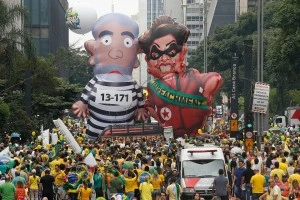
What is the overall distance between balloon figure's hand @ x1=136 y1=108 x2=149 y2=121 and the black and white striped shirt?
22.0 inches

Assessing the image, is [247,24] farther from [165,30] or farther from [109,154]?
[109,154]

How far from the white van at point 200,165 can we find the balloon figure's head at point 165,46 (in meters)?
26.5

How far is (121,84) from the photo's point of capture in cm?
5450

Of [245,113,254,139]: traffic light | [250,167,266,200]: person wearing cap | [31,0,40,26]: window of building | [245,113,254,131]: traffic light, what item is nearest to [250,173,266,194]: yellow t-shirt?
[250,167,266,200]: person wearing cap

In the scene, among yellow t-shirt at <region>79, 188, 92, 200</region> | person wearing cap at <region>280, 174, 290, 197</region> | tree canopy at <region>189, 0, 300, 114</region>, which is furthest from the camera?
tree canopy at <region>189, 0, 300, 114</region>

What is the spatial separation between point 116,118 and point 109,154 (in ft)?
71.6

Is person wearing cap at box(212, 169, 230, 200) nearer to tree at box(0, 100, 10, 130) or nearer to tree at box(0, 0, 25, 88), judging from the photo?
tree at box(0, 0, 25, 88)

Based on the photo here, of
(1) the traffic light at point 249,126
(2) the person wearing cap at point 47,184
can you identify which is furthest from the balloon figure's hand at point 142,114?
(2) the person wearing cap at point 47,184

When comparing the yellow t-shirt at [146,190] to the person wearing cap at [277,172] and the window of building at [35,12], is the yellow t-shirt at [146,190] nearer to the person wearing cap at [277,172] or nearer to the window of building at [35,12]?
the person wearing cap at [277,172]

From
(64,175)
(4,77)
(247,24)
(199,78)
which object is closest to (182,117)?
(199,78)

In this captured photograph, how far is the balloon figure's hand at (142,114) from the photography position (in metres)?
55.5

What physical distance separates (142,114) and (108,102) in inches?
89.0

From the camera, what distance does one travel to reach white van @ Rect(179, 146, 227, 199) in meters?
27.2

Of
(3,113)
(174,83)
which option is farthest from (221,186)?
Result: (174,83)
